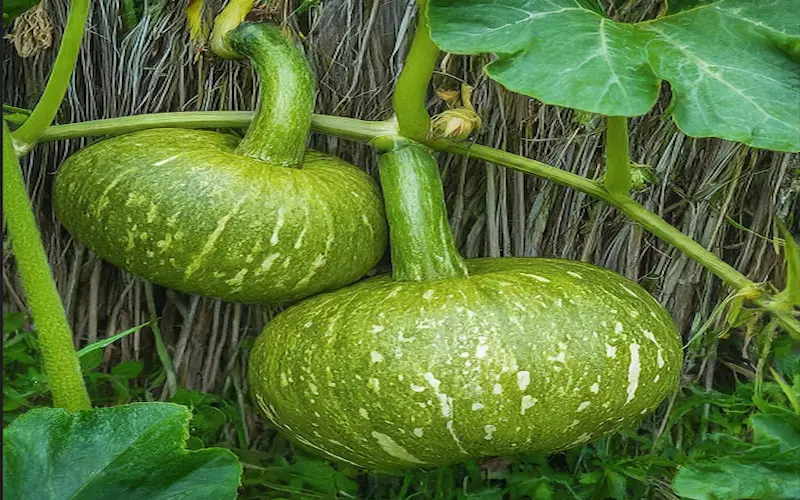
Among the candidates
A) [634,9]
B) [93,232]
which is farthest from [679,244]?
[93,232]

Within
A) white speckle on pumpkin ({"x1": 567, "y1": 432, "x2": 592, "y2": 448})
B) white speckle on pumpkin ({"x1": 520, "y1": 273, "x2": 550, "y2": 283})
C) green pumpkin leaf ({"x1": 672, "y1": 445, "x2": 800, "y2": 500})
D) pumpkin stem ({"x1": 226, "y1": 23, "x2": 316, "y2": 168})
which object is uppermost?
pumpkin stem ({"x1": 226, "y1": 23, "x2": 316, "y2": 168})

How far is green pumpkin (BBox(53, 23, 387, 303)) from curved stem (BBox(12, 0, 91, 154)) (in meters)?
0.08

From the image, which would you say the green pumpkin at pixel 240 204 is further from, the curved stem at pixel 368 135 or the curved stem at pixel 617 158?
the curved stem at pixel 617 158

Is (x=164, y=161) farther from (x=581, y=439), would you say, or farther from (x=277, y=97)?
(x=581, y=439)

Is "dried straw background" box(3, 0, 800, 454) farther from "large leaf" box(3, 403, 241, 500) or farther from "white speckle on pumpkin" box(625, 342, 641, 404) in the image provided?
"large leaf" box(3, 403, 241, 500)

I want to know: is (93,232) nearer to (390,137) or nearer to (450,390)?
(390,137)

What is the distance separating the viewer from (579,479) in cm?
132

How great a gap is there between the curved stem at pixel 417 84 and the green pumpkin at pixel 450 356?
0.04 metres

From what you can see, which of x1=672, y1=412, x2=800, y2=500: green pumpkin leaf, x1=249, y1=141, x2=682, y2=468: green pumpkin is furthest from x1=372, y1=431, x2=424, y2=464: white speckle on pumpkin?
x1=672, y1=412, x2=800, y2=500: green pumpkin leaf

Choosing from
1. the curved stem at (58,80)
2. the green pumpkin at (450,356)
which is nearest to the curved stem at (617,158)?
the green pumpkin at (450,356)

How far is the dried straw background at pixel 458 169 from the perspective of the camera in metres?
1.40

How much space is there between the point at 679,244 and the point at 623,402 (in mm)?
255

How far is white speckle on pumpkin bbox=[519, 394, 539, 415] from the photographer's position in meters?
1.10

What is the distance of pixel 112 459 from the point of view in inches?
36.1
